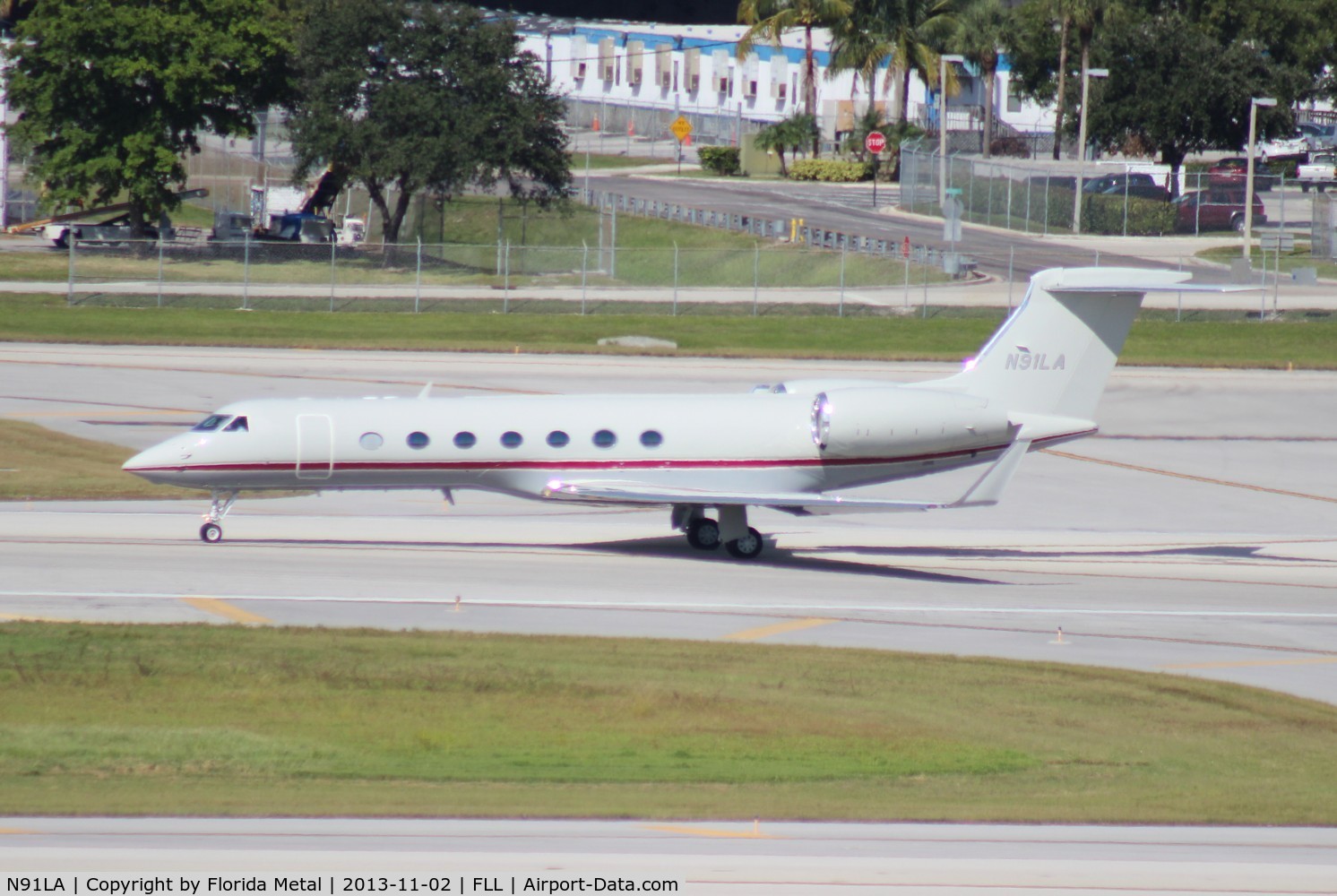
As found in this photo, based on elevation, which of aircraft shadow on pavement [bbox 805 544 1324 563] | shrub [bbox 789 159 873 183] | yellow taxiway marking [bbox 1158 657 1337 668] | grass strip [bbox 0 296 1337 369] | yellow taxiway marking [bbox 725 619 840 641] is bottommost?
aircraft shadow on pavement [bbox 805 544 1324 563]

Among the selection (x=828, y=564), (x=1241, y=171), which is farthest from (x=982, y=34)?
(x=828, y=564)

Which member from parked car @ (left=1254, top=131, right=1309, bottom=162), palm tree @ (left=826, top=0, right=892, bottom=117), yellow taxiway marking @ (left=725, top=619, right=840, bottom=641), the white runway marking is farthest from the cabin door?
parked car @ (left=1254, top=131, right=1309, bottom=162)

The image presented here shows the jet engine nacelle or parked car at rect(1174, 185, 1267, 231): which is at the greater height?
parked car at rect(1174, 185, 1267, 231)

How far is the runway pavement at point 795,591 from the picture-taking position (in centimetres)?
1215

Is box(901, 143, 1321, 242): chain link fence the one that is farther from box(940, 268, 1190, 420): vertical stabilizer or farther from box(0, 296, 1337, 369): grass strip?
box(940, 268, 1190, 420): vertical stabilizer

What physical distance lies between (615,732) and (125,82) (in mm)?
61139

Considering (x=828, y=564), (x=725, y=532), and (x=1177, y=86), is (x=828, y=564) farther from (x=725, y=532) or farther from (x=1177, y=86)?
(x=1177, y=86)

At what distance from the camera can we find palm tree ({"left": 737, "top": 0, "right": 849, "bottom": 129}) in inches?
4134

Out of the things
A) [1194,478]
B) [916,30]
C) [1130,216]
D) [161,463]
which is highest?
[916,30]

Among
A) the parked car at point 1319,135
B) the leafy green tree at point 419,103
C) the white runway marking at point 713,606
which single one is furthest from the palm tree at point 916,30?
the white runway marking at point 713,606

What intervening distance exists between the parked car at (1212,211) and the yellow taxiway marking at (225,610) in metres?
75.0

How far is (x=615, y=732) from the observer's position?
17.0 metres

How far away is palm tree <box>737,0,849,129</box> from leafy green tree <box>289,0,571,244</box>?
35.2 meters

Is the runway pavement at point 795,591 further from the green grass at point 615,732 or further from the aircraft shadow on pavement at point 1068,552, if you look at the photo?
the green grass at point 615,732
